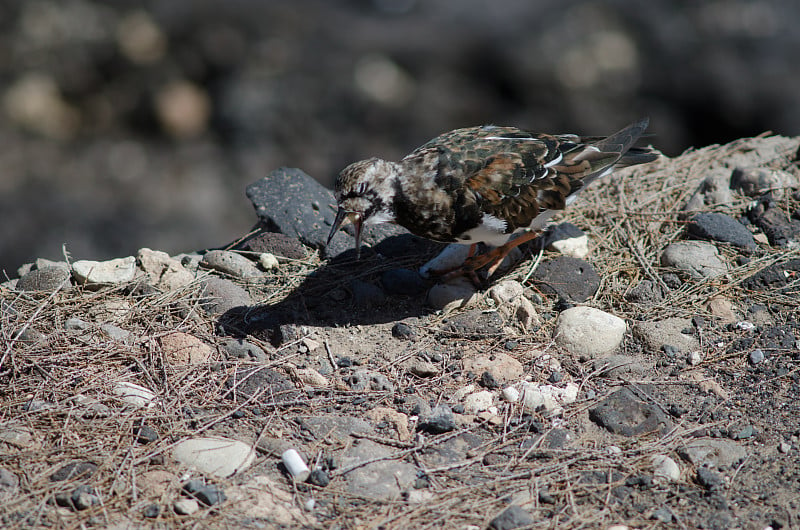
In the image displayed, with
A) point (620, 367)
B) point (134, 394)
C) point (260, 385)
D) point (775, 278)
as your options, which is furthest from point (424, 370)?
point (775, 278)

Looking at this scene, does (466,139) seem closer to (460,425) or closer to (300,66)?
(460,425)

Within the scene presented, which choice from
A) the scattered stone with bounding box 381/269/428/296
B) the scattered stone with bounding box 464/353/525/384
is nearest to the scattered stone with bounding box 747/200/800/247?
the scattered stone with bounding box 464/353/525/384

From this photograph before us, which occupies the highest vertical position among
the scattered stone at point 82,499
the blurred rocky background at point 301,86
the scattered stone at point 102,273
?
the scattered stone at point 102,273

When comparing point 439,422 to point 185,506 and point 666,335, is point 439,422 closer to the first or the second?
point 185,506

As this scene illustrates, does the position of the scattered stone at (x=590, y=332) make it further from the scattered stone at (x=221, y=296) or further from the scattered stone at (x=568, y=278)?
the scattered stone at (x=221, y=296)

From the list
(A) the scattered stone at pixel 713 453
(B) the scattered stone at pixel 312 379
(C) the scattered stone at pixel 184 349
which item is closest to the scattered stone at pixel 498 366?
(B) the scattered stone at pixel 312 379

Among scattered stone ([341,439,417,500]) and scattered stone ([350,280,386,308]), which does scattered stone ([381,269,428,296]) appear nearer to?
scattered stone ([350,280,386,308])
